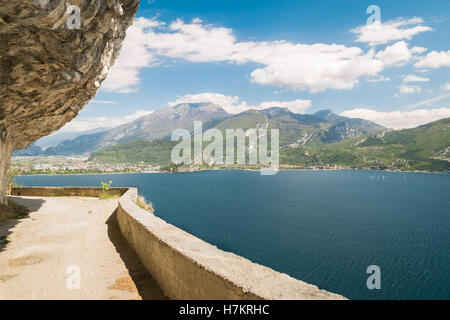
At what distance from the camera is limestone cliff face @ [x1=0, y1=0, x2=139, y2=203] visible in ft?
19.2

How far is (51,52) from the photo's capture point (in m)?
7.89

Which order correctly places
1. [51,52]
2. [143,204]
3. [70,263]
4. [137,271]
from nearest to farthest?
1. [137,271]
2. [70,263]
3. [51,52]
4. [143,204]

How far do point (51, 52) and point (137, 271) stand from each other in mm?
6779

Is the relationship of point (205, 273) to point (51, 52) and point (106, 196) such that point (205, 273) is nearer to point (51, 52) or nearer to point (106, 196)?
point (51, 52)

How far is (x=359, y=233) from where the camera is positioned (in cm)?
5703

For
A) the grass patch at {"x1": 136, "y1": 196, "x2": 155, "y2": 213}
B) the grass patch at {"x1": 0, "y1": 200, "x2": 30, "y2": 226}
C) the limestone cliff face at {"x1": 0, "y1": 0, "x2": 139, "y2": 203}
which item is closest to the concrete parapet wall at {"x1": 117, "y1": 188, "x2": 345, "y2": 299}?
the limestone cliff face at {"x1": 0, "y1": 0, "x2": 139, "y2": 203}

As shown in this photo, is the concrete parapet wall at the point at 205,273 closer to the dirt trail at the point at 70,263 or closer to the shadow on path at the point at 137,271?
the shadow on path at the point at 137,271

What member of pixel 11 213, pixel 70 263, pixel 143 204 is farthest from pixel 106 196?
pixel 70 263

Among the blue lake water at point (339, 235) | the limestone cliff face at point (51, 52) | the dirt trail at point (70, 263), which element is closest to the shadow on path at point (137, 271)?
the dirt trail at point (70, 263)

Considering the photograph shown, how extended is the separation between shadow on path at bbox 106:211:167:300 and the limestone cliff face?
605cm

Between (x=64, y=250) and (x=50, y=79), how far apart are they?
584 cm

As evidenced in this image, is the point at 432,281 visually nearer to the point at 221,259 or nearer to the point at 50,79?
the point at 221,259

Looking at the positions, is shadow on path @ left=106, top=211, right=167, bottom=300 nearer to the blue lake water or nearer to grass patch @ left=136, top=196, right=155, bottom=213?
grass patch @ left=136, top=196, right=155, bottom=213

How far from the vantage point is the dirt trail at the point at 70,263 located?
18.5ft
